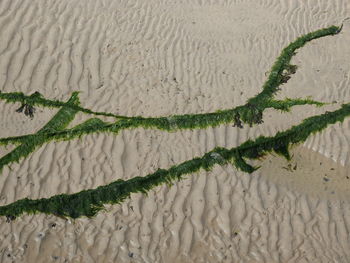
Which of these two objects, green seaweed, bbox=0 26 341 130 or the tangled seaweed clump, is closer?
the tangled seaweed clump

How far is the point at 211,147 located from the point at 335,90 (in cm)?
346

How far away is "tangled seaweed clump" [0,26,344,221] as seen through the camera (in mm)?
6543

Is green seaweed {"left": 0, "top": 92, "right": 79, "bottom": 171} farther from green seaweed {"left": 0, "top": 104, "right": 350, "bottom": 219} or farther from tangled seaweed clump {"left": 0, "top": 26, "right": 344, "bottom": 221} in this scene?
green seaweed {"left": 0, "top": 104, "right": 350, "bottom": 219}

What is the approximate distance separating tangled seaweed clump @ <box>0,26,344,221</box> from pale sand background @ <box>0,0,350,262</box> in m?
0.17

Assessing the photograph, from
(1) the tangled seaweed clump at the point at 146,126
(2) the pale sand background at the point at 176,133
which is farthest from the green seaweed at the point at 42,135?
(2) the pale sand background at the point at 176,133

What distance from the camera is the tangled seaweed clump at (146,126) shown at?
6543 millimetres

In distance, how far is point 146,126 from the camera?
7.78 m

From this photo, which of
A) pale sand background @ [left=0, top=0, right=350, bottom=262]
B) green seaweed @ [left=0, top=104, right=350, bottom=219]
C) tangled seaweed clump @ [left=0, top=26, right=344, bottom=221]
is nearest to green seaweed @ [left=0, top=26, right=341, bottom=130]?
tangled seaweed clump @ [left=0, top=26, right=344, bottom=221]

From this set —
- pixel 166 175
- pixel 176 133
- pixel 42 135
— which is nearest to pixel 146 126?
pixel 176 133

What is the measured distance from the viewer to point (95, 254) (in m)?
6.05

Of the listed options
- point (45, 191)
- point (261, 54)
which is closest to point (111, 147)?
point (45, 191)

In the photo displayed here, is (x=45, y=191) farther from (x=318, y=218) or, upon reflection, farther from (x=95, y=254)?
(x=318, y=218)

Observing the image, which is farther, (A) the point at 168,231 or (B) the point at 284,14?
(B) the point at 284,14

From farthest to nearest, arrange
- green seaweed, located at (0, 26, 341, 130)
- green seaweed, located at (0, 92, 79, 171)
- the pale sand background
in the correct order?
green seaweed, located at (0, 26, 341, 130), green seaweed, located at (0, 92, 79, 171), the pale sand background
